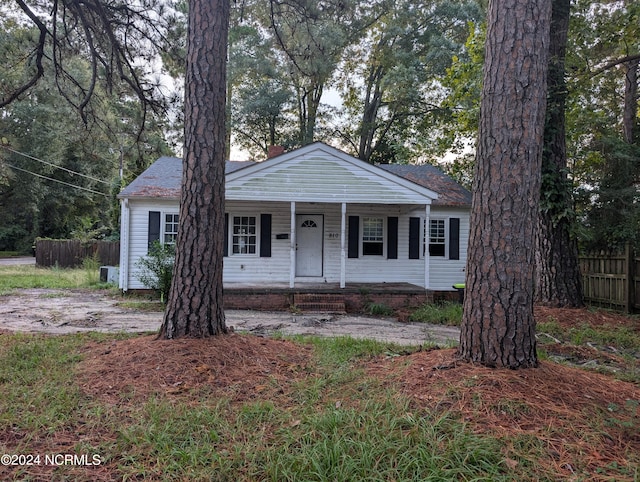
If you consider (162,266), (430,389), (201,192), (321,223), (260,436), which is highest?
(321,223)

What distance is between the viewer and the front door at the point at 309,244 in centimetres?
1241

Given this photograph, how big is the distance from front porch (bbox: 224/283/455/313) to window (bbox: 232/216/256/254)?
1.76 metres

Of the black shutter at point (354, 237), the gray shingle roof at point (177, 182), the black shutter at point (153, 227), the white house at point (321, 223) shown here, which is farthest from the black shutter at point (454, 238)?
the black shutter at point (153, 227)

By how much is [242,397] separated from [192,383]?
20.2 inches

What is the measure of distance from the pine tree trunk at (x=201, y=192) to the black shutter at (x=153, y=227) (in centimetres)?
792

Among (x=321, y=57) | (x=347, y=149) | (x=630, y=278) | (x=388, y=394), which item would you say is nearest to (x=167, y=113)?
(x=321, y=57)

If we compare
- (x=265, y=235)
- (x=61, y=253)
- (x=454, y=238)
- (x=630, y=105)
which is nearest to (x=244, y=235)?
(x=265, y=235)

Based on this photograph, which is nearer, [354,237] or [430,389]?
[430,389]

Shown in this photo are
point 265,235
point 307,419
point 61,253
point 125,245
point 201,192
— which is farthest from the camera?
point 61,253

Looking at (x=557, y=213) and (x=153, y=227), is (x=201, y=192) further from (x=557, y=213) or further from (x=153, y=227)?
(x=153, y=227)

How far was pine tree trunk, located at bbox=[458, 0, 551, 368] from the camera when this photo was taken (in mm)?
3285

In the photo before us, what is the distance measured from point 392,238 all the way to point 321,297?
11.8ft

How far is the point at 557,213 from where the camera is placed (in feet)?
28.3

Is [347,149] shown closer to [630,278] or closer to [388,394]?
[630,278]
